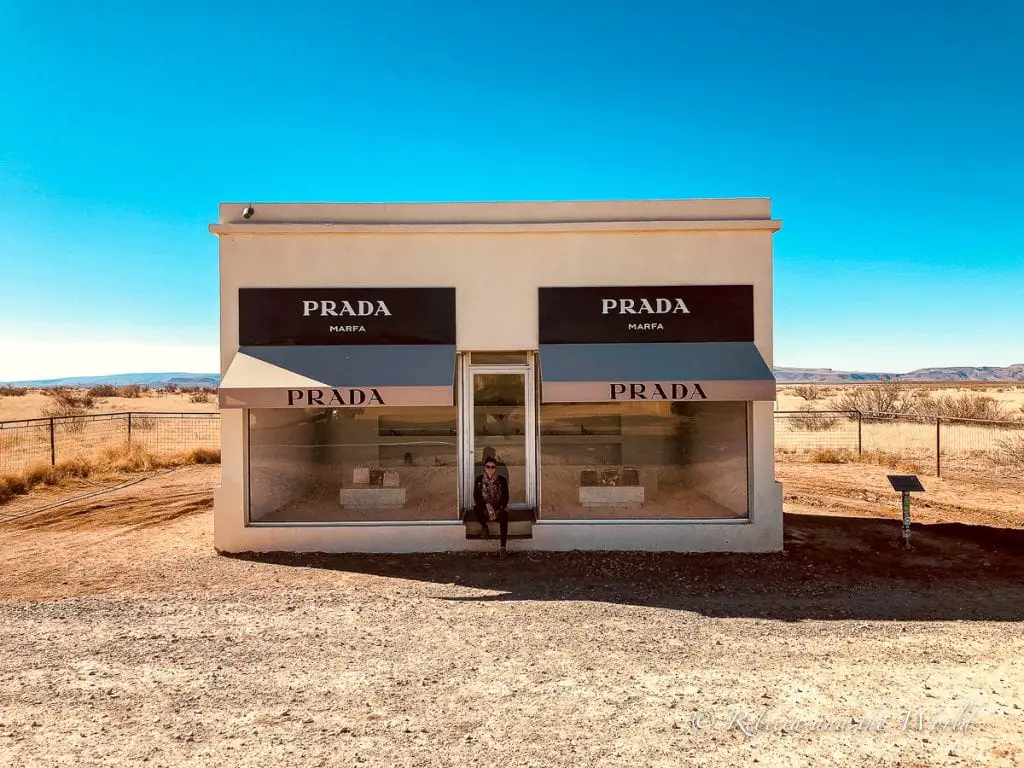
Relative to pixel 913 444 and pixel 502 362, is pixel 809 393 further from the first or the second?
pixel 502 362

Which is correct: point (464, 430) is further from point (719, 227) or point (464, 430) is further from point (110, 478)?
point (110, 478)

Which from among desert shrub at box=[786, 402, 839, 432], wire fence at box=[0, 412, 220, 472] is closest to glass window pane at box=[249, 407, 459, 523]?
wire fence at box=[0, 412, 220, 472]

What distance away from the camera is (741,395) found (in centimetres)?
830

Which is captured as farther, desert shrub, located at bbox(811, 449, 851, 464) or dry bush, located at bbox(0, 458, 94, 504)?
desert shrub, located at bbox(811, 449, 851, 464)

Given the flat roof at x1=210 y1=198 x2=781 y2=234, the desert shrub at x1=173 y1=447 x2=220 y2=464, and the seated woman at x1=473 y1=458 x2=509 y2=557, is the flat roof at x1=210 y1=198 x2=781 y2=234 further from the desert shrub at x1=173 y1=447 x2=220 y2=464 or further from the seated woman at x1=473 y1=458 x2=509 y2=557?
the desert shrub at x1=173 y1=447 x2=220 y2=464

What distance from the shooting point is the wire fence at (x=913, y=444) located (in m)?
14.5

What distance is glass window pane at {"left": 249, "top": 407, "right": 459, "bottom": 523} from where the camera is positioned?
901 cm

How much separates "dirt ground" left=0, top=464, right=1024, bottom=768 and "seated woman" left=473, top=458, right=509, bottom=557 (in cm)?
51

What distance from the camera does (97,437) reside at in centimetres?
2295

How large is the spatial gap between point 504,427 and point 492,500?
1296mm

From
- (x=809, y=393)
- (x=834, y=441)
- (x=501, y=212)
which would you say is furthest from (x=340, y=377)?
(x=809, y=393)

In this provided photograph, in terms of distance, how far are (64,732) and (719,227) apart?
9425 millimetres

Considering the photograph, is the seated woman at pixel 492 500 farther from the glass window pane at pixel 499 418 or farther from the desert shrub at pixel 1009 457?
the desert shrub at pixel 1009 457

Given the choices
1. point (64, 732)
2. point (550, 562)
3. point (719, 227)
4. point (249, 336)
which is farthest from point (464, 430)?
point (64, 732)
